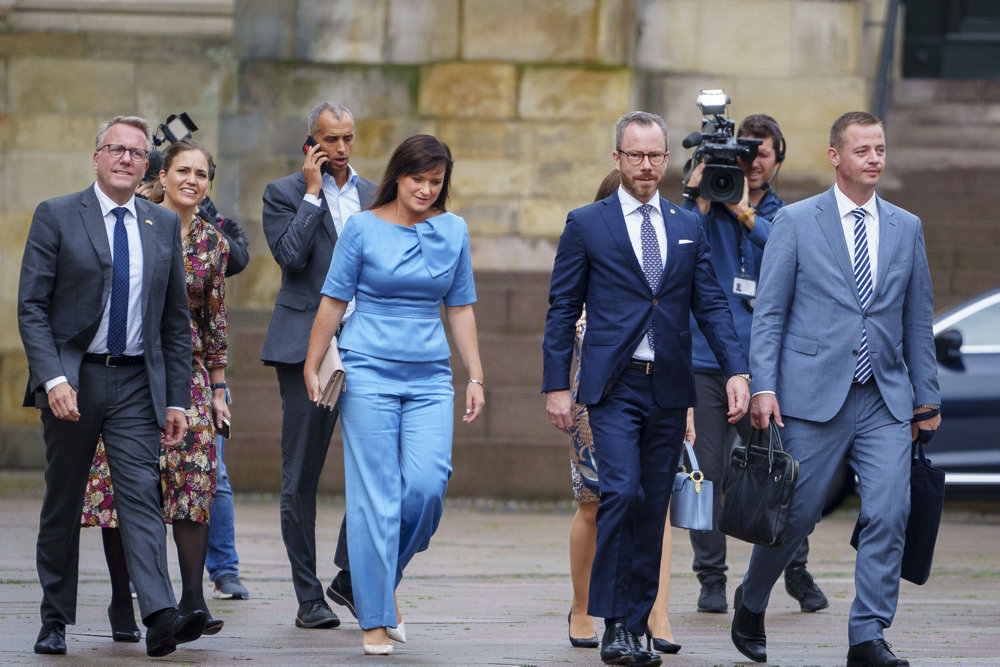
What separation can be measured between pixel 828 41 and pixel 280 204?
6960 millimetres

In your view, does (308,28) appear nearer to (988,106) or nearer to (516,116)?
(516,116)

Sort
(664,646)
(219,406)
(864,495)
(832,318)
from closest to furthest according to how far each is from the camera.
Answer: (864,495)
(832,318)
(664,646)
(219,406)

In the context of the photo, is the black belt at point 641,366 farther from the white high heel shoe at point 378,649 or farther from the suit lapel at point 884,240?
the white high heel shoe at point 378,649

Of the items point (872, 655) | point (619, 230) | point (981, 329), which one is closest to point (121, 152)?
point (619, 230)

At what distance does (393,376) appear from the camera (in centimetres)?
671

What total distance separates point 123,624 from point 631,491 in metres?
2.07

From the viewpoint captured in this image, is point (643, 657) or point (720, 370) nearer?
point (643, 657)

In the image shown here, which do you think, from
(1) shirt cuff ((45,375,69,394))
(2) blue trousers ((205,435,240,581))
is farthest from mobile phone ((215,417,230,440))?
(1) shirt cuff ((45,375,69,394))

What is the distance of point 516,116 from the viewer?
505 inches

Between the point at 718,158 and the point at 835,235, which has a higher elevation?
the point at 718,158

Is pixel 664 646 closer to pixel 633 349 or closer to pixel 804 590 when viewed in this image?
pixel 633 349

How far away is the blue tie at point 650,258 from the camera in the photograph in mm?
6512

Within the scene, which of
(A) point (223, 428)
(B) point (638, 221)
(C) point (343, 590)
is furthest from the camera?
(C) point (343, 590)

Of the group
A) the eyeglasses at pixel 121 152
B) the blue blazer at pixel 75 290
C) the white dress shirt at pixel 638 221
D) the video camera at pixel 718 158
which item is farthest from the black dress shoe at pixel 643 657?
the eyeglasses at pixel 121 152
